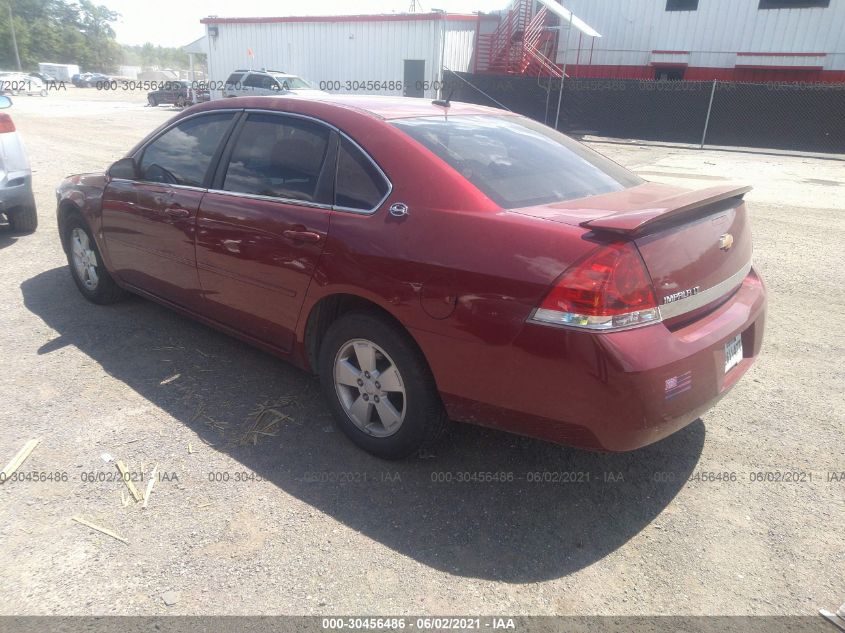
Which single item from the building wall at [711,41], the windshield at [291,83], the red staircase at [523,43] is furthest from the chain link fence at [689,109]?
the windshield at [291,83]

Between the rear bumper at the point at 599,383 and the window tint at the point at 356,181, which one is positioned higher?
the window tint at the point at 356,181

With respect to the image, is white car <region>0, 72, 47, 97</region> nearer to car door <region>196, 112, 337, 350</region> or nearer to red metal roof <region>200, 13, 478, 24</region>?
red metal roof <region>200, 13, 478, 24</region>

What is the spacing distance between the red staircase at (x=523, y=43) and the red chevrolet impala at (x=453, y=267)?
983 inches

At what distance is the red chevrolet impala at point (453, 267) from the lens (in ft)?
7.83

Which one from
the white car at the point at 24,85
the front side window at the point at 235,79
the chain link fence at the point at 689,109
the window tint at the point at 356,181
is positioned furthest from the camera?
the white car at the point at 24,85

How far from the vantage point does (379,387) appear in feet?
10.00

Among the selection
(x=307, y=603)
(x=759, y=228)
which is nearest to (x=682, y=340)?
(x=307, y=603)

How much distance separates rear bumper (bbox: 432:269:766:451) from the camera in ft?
7.66

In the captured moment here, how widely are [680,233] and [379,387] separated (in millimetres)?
1512

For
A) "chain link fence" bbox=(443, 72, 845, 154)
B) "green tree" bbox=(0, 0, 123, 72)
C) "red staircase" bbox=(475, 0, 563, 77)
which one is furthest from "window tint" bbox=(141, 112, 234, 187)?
"green tree" bbox=(0, 0, 123, 72)

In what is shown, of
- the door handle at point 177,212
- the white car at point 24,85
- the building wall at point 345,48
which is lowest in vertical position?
the white car at point 24,85

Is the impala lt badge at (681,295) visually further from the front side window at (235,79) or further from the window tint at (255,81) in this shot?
the front side window at (235,79)

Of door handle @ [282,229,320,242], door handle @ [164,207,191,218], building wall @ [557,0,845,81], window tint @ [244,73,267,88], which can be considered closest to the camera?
door handle @ [282,229,320,242]

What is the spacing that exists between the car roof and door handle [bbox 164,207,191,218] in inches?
27.2
